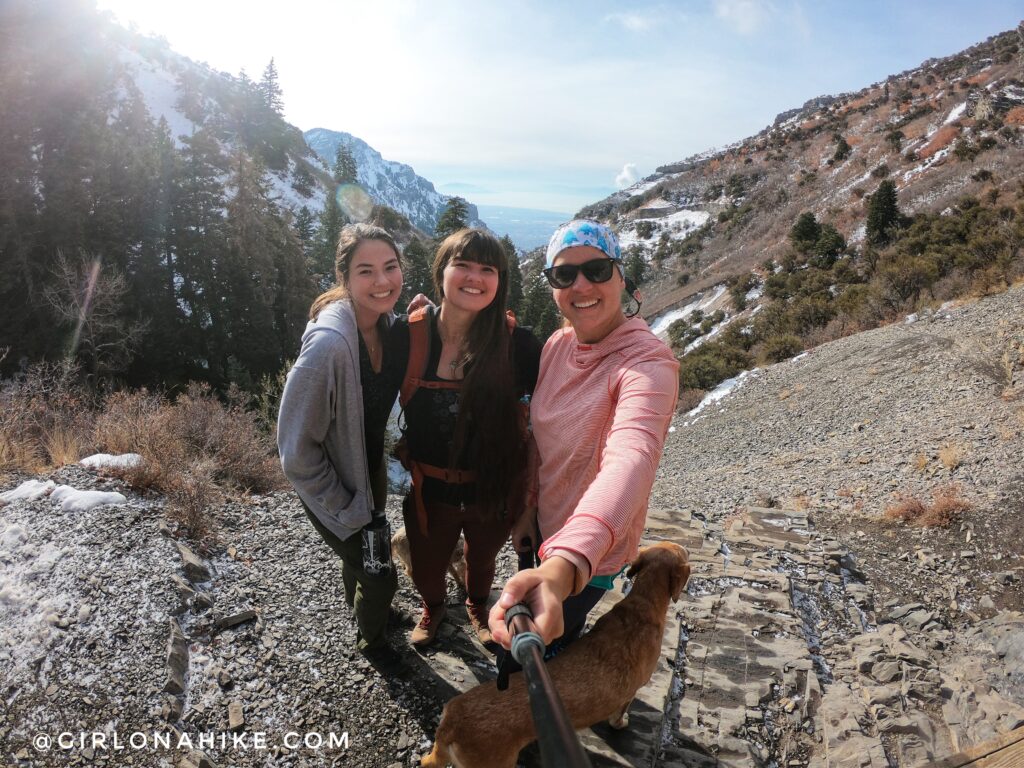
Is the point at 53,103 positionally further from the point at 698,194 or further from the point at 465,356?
the point at 698,194

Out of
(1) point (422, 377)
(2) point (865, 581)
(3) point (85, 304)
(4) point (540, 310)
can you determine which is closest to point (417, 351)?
(1) point (422, 377)

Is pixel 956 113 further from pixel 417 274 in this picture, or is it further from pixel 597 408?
pixel 597 408

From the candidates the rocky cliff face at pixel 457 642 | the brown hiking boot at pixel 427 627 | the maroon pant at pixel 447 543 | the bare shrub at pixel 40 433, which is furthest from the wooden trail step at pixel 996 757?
the bare shrub at pixel 40 433

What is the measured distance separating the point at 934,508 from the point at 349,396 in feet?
21.1

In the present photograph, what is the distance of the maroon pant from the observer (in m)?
2.93

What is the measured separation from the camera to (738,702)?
3.04 metres

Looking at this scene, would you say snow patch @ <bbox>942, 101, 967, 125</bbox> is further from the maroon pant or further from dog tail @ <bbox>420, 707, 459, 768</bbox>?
dog tail @ <bbox>420, 707, 459, 768</bbox>

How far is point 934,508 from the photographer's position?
5.64 meters

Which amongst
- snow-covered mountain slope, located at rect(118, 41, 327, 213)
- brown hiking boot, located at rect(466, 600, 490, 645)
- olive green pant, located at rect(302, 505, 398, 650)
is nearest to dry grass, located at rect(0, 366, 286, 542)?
olive green pant, located at rect(302, 505, 398, 650)

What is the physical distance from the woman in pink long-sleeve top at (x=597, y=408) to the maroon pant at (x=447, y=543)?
0.62 meters

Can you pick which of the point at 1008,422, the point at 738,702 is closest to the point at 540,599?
the point at 738,702

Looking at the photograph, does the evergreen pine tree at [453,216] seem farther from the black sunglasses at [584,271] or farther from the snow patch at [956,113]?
the snow patch at [956,113]

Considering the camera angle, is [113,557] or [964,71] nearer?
[113,557]

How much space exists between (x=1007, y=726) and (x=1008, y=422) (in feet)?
20.4
